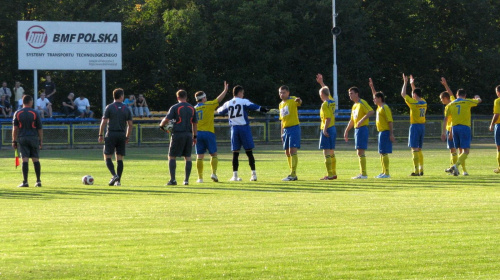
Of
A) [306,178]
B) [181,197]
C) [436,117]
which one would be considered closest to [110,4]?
[436,117]

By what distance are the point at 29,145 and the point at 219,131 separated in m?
25.1

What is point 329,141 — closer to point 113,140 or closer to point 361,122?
point 361,122

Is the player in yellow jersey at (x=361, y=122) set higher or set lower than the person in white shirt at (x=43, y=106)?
lower

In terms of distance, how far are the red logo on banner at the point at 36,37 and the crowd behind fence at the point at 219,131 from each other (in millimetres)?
Answer: 5499

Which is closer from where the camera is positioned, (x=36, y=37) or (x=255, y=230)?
(x=255, y=230)

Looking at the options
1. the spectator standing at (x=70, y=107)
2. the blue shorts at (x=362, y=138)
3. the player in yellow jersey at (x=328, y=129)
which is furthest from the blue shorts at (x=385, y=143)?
the spectator standing at (x=70, y=107)

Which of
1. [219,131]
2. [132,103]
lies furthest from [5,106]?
[219,131]

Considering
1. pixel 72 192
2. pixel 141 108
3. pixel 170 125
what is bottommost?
pixel 72 192

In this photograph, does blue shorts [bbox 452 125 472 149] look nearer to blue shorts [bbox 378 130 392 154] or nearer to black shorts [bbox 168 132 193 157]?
blue shorts [bbox 378 130 392 154]

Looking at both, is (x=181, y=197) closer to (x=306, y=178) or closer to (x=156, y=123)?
(x=306, y=178)

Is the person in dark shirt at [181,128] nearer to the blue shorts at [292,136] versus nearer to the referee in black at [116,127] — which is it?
the referee in black at [116,127]

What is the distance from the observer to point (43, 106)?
44.0 m

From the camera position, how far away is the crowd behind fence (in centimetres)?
4194

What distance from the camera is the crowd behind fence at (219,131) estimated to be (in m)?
41.9
